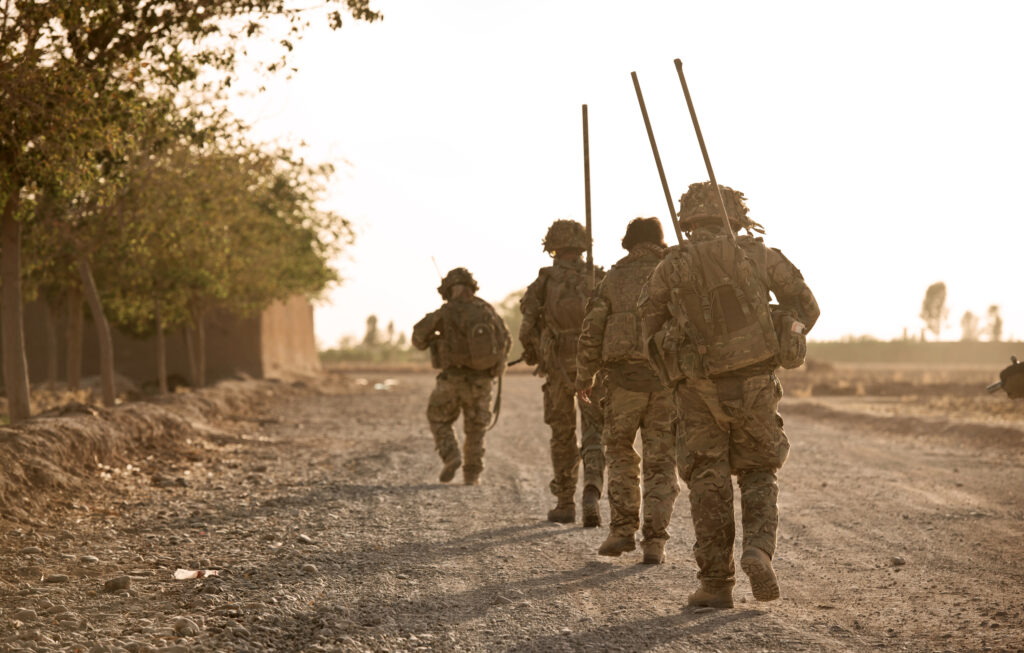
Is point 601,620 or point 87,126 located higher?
point 87,126

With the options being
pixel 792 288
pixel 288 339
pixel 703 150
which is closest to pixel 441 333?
pixel 703 150

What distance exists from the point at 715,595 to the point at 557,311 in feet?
11.0

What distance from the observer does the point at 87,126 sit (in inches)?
371

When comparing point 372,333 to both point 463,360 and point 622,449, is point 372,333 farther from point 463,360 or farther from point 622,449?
point 622,449

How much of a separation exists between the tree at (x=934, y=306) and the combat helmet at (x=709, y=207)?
3955 inches

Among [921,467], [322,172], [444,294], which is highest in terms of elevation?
[322,172]

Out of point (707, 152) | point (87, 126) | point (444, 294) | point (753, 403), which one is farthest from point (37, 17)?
point (753, 403)

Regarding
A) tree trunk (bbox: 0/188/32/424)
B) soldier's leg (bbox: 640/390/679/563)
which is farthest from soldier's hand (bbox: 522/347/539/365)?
tree trunk (bbox: 0/188/32/424)

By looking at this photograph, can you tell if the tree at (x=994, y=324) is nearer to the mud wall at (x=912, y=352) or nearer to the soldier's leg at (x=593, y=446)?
the mud wall at (x=912, y=352)

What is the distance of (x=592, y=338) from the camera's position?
7.12 metres

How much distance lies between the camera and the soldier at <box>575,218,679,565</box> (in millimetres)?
6863

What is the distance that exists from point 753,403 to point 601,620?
4.48ft

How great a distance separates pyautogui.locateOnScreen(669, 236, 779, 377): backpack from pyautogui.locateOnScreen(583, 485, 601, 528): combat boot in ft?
8.86

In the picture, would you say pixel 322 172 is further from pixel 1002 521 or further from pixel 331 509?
pixel 1002 521
